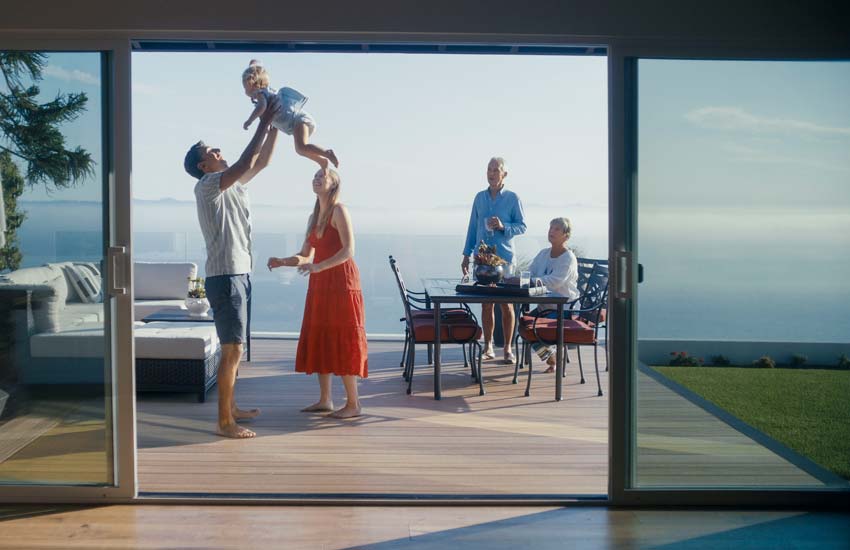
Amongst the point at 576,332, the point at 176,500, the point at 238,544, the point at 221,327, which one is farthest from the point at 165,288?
the point at 238,544

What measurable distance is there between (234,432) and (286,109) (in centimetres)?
200

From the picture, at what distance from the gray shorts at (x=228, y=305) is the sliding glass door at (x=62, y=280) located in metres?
1.15

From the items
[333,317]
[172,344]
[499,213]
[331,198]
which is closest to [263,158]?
[331,198]

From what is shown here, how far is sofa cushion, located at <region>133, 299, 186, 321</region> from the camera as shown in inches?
320

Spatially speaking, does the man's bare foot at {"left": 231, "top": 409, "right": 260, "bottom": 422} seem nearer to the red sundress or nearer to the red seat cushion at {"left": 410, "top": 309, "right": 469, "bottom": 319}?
the red sundress

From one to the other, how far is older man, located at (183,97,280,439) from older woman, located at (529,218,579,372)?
8.11 feet

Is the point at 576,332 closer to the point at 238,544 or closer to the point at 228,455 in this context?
the point at 228,455

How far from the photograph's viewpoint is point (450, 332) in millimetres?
6656

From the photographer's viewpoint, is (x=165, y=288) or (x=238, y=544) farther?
(x=165, y=288)

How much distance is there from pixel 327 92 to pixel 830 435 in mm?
8204

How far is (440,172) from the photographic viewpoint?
11.4 metres

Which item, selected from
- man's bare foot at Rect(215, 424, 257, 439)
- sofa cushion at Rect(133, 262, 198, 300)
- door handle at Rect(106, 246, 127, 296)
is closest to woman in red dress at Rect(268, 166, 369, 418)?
man's bare foot at Rect(215, 424, 257, 439)

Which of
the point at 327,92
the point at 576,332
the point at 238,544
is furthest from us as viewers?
the point at 327,92

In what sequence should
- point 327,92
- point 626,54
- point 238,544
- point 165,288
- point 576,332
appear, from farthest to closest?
point 327,92 < point 165,288 < point 576,332 < point 626,54 < point 238,544
